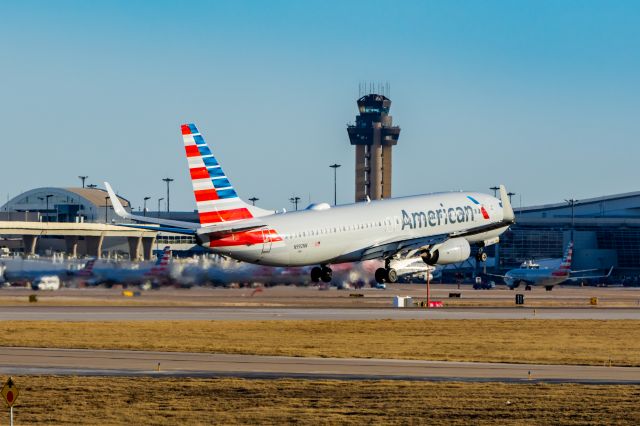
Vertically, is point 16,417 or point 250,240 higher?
point 250,240

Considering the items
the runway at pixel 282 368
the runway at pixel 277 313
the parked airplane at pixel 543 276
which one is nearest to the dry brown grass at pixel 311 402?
the runway at pixel 282 368

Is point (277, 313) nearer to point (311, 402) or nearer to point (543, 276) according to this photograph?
point (311, 402)

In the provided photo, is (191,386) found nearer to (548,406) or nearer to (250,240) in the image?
(548,406)

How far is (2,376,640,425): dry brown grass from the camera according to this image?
1438 inches

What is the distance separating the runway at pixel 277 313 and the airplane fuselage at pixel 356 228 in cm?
621

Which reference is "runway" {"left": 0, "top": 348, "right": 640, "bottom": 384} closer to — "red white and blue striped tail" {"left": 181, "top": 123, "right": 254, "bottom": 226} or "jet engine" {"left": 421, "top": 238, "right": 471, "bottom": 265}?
"red white and blue striped tail" {"left": 181, "top": 123, "right": 254, "bottom": 226}

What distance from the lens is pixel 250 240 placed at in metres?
74.2

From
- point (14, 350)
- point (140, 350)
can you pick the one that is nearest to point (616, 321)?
point (140, 350)

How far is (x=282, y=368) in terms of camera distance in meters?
51.0

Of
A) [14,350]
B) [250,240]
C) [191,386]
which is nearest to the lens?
[191,386]

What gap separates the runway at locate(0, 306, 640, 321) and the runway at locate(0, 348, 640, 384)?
85.2 feet

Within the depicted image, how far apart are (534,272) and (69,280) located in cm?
7736

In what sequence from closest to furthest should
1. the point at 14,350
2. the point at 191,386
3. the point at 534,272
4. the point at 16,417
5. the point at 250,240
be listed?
the point at 16,417
the point at 191,386
the point at 14,350
the point at 250,240
the point at 534,272

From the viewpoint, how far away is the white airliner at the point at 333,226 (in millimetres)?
73125
